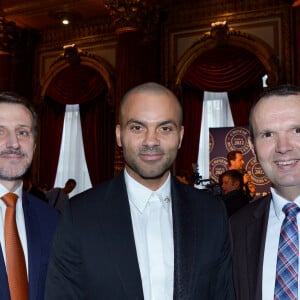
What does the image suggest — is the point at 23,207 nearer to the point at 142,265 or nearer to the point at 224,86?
the point at 142,265

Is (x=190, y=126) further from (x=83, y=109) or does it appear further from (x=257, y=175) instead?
(x=83, y=109)

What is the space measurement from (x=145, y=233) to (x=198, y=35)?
6414 mm

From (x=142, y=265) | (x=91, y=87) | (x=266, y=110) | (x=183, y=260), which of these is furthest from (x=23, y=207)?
(x=91, y=87)

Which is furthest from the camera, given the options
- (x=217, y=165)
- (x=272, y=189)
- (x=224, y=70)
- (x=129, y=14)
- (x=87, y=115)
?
(x=87, y=115)

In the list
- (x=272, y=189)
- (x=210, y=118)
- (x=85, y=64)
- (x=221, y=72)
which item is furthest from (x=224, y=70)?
(x=272, y=189)

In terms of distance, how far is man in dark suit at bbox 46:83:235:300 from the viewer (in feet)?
5.05

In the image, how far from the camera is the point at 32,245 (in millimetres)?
1821

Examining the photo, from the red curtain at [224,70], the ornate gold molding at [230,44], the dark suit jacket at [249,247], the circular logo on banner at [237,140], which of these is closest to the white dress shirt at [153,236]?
the dark suit jacket at [249,247]

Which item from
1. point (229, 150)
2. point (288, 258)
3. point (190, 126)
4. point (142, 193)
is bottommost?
point (288, 258)

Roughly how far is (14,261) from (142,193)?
55cm

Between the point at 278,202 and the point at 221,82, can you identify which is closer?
the point at 278,202

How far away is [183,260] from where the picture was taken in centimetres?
156

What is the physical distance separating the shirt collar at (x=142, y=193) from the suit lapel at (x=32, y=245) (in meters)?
0.44

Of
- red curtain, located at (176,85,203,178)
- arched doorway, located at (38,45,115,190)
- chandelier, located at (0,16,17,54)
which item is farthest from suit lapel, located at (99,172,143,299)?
chandelier, located at (0,16,17,54)
